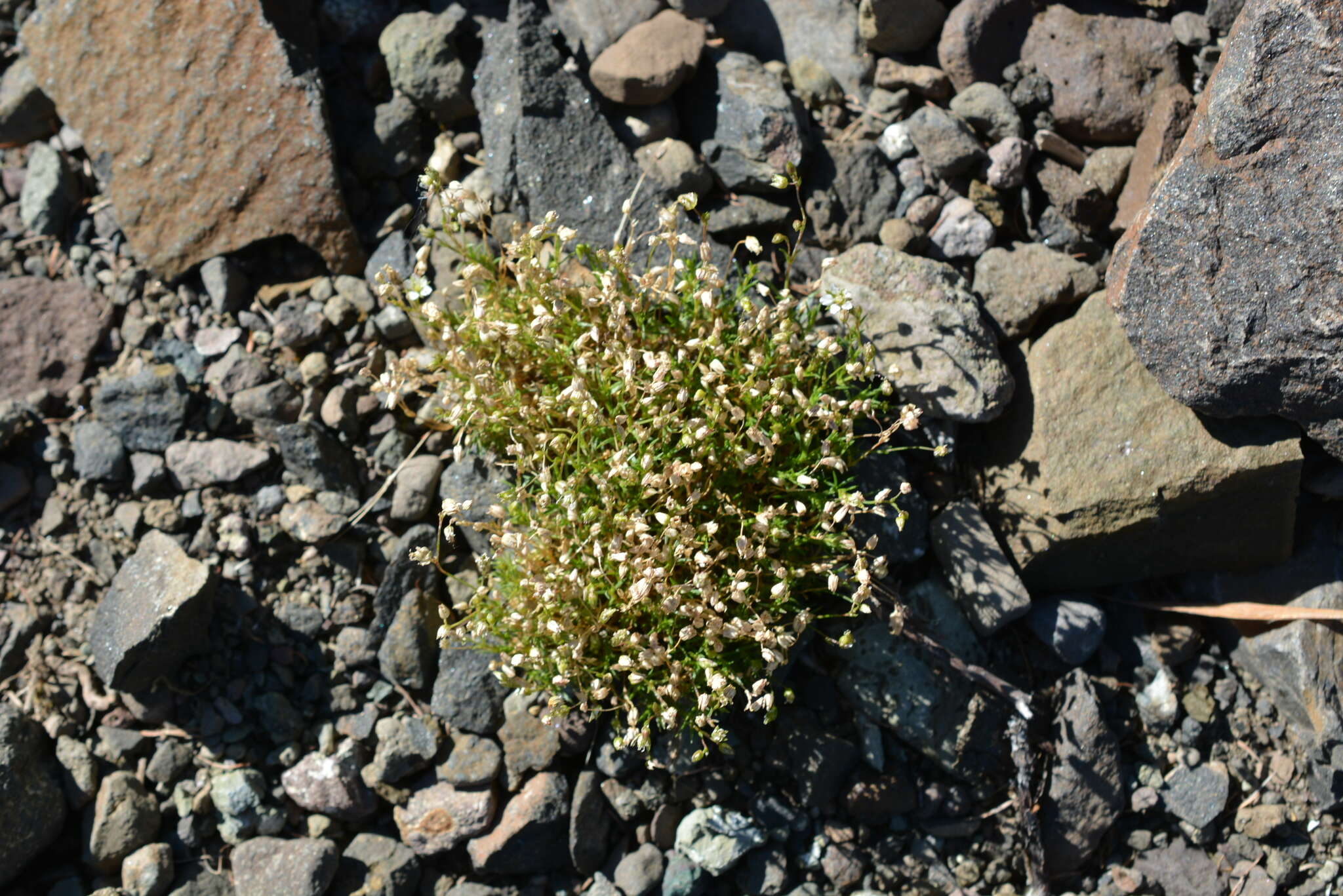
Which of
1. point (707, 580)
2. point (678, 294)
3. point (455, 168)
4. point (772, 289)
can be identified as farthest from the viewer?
point (455, 168)

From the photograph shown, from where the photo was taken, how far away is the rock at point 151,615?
12.9 ft

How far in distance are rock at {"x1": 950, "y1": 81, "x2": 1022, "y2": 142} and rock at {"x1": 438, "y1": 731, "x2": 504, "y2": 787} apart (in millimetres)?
3372

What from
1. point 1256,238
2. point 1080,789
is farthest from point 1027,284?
point 1080,789

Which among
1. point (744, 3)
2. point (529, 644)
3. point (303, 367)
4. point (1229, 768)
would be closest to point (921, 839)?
point (1229, 768)

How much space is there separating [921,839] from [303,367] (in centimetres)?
332

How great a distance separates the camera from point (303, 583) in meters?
4.30

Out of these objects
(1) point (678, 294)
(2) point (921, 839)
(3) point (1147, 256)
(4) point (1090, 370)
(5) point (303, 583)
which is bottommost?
(2) point (921, 839)

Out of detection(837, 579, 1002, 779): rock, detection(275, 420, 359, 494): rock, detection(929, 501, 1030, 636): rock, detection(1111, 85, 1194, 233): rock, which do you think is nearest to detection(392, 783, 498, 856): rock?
detection(275, 420, 359, 494): rock

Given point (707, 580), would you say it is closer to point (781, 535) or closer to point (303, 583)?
point (781, 535)

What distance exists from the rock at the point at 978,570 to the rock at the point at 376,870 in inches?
97.6

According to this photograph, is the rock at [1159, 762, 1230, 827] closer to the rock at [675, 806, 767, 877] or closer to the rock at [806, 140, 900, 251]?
the rock at [675, 806, 767, 877]

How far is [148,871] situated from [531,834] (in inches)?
59.5

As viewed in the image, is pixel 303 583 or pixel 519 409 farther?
pixel 303 583

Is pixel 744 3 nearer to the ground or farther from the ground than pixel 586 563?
farther from the ground
